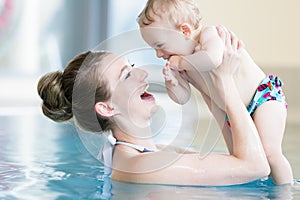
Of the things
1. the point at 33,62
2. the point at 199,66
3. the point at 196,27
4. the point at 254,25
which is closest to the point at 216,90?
the point at 199,66

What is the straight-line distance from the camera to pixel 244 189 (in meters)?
2.09

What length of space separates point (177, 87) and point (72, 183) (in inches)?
17.7

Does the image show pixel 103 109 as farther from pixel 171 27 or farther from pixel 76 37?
pixel 76 37

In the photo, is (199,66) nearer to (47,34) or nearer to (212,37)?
(212,37)

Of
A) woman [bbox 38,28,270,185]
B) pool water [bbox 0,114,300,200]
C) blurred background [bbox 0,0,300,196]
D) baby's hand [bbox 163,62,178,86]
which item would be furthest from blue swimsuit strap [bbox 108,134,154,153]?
blurred background [bbox 0,0,300,196]

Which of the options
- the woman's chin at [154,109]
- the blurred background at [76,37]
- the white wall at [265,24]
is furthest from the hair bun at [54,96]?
the white wall at [265,24]

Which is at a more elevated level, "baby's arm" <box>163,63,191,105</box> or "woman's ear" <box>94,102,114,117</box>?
"baby's arm" <box>163,63,191,105</box>

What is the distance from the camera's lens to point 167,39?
84.4 inches

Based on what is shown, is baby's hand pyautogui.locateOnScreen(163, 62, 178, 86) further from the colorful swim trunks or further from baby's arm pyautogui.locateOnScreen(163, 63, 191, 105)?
the colorful swim trunks

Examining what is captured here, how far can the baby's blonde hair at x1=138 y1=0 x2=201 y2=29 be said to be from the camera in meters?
2.12

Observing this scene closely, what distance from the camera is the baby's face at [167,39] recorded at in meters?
2.13

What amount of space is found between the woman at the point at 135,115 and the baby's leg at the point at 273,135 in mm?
103

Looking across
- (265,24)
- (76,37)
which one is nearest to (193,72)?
(265,24)

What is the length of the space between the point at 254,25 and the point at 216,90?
153 inches
